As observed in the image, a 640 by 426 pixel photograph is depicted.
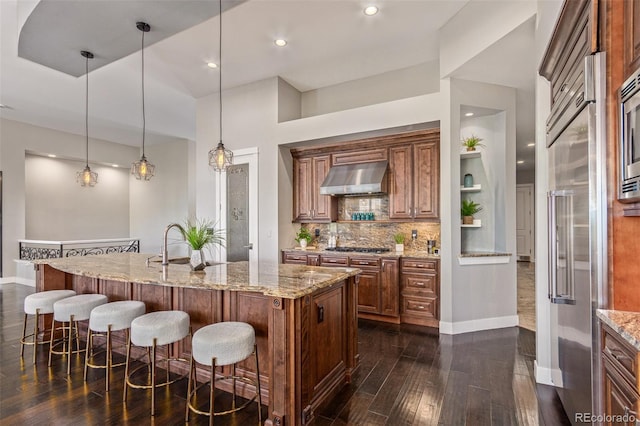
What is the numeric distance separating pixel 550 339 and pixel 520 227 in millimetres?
8902

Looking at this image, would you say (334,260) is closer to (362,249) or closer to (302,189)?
(362,249)

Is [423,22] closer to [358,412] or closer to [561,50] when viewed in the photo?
[561,50]

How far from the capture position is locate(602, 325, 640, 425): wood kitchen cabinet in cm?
120

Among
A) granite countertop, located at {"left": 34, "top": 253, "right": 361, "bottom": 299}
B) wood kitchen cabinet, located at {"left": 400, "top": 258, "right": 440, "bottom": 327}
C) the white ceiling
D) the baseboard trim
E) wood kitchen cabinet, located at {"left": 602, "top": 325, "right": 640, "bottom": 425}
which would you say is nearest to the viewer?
wood kitchen cabinet, located at {"left": 602, "top": 325, "right": 640, "bottom": 425}

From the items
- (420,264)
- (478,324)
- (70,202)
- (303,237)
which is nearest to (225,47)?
(303,237)

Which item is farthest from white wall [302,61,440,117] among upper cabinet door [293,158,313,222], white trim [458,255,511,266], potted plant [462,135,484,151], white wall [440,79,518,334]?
white trim [458,255,511,266]

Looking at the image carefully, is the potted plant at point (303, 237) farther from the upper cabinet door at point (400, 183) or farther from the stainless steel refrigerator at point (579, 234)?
the stainless steel refrigerator at point (579, 234)

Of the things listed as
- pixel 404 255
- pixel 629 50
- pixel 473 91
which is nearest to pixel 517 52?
pixel 473 91

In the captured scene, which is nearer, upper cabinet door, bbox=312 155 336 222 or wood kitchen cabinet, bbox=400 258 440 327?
wood kitchen cabinet, bbox=400 258 440 327

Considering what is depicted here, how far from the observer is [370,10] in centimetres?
345

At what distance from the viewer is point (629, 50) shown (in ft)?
5.02

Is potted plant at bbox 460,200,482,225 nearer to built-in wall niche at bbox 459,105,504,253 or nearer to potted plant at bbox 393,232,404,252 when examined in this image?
built-in wall niche at bbox 459,105,504,253

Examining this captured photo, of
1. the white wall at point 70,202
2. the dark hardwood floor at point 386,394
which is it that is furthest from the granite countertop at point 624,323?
the white wall at point 70,202

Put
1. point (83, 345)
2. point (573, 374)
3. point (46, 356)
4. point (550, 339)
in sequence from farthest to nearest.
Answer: point (83, 345) < point (46, 356) < point (550, 339) < point (573, 374)
